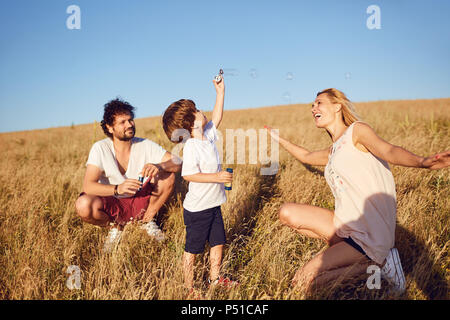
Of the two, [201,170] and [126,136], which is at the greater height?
[126,136]

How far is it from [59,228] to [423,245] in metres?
3.78

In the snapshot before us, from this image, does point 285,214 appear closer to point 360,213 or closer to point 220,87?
point 360,213

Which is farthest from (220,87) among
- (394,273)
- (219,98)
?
(394,273)

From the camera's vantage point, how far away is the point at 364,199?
6.93 ft

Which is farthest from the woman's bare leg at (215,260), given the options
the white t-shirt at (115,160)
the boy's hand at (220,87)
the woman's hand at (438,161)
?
the woman's hand at (438,161)

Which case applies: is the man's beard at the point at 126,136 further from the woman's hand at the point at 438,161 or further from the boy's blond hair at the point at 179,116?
the woman's hand at the point at 438,161

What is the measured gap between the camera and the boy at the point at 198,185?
7.67 feet

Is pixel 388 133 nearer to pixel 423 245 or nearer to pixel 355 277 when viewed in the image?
pixel 423 245

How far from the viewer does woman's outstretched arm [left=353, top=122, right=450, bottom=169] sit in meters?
1.57

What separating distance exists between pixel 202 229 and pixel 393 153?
1563 millimetres

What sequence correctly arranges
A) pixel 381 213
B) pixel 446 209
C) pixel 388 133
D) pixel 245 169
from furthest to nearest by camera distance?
pixel 388 133 < pixel 245 169 < pixel 446 209 < pixel 381 213

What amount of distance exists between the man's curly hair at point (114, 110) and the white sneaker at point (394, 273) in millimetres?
2957

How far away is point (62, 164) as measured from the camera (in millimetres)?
6027

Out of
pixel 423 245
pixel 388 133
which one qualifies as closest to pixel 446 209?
pixel 423 245
